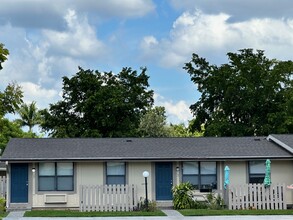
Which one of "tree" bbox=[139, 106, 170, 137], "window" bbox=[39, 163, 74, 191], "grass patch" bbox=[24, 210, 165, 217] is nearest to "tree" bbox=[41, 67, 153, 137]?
"tree" bbox=[139, 106, 170, 137]

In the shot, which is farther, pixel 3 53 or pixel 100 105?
pixel 100 105

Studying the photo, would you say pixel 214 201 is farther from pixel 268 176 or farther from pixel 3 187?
pixel 3 187

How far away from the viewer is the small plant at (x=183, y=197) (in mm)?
27625

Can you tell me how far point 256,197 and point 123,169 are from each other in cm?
632

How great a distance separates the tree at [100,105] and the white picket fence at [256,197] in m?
24.5

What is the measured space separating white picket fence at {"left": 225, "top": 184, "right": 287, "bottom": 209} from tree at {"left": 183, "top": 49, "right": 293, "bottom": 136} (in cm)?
1956

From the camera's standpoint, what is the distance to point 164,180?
29.0m

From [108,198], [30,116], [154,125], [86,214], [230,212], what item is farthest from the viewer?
[30,116]

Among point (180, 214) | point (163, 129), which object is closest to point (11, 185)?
point (180, 214)

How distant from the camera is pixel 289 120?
149 feet

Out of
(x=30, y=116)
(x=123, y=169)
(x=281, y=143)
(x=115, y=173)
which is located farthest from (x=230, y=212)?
(x=30, y=116)

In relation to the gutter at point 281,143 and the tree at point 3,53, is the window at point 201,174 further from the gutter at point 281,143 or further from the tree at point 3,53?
the tree at point 3,53

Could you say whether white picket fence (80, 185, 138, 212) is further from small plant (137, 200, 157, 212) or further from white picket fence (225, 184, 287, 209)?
white picket fence (225, 184, 287, 209)

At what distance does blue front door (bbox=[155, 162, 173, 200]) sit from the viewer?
1136 inches
